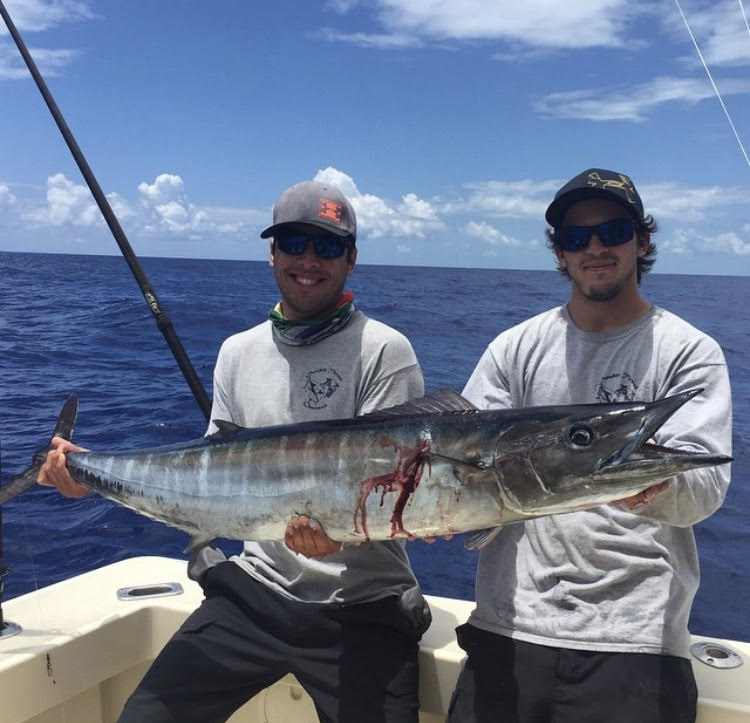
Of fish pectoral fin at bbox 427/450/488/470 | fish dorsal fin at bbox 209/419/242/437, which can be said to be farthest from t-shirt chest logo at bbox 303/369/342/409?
fish pectoral fin at bbox 427/450/488/470

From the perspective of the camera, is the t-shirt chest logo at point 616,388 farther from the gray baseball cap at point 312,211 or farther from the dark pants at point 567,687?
the gray baseball cap at point 312,211

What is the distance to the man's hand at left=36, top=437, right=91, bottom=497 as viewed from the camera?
2885mm

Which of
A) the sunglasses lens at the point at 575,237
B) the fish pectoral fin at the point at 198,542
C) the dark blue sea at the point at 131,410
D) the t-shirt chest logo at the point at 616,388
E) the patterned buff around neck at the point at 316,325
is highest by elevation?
the sunglasses lens at the point at 575,237

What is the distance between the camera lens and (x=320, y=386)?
2.88m

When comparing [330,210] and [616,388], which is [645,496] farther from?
[330,210]

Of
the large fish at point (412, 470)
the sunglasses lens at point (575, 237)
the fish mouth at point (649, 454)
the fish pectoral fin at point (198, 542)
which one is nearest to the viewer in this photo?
the fish mouth at point (649, 454)

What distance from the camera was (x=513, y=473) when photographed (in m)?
1.98

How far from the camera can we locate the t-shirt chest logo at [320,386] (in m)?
2.86

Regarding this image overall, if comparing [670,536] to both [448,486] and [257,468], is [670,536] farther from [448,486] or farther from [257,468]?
[257,468]

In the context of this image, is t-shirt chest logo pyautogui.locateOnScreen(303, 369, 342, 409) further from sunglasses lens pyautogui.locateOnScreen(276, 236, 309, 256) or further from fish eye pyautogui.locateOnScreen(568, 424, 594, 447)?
fish eye pyautogui.locateOnScreen(568, 424, 594, 447)

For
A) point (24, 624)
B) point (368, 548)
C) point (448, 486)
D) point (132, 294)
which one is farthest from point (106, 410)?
point (132, 294)

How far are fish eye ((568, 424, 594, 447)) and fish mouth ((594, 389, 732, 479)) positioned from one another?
0.07 metres

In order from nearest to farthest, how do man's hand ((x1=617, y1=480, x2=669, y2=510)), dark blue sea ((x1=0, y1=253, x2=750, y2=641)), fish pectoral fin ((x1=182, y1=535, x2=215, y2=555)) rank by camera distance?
man's hand ((x1=617, y1=480, x2=669, y2=510))
fish pectoral fin ((x1=182, y1=535, x2=215, y2=555))
dark blue sea ((x1=0, y1=253, x2=750, y2=641))

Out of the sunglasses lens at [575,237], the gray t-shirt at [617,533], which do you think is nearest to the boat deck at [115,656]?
the gray t-shirt at [617,533]
